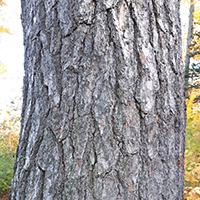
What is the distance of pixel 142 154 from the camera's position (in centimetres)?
91

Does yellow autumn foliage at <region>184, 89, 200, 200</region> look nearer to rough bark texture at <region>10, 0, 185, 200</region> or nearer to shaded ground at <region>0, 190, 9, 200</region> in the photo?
rough bark texture at <region>10, 0, 185, 200</region>

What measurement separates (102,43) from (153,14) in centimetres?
34

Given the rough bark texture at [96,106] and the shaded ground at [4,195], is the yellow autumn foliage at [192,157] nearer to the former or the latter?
the rough bark texture at [96,106]

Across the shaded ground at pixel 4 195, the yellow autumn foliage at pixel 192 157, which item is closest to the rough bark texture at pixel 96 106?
the yellow autumn foliage at pixel 192 157

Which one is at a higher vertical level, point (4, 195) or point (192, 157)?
point (192, 157)

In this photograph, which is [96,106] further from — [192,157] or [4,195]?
[192,157]

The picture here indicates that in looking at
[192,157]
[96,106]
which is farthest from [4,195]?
[192,157]

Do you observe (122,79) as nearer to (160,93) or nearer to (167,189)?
(160,93)

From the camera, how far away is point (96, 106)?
872mm

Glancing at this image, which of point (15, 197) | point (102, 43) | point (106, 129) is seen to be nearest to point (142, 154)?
point (106, 129)

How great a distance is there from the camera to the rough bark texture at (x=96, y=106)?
0.87m

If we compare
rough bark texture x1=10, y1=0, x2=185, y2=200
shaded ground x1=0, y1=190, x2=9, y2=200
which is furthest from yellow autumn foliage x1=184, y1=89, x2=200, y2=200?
shaded ground x1=0, y1=190, x2=9, y2=200

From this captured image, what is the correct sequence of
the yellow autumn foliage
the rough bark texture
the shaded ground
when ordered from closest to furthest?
1. the rough bark texture
2. the yellow autumn foliage
3. the shaded ground

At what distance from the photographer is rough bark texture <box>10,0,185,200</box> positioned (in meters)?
0.87
